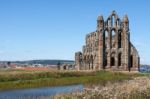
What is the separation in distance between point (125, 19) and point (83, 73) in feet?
91.1

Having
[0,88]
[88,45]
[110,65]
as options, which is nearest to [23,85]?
[0,88]

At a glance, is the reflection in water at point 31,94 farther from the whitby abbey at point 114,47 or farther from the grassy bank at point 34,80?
the whitby abbey at point 114,47

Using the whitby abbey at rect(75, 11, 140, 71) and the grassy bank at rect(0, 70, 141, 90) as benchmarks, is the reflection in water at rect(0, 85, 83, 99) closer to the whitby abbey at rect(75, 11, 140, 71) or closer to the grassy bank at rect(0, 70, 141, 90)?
the grassy bank at rect(0, 70, 141, 90)

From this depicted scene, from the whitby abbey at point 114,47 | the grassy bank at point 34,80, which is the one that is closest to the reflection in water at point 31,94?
the grassy bank at point 34,80

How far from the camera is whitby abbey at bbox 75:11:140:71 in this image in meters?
98.7

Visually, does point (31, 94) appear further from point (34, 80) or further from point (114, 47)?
point (114, 47)

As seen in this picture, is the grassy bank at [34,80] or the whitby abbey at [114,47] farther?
the whitby abbey at [114,47]

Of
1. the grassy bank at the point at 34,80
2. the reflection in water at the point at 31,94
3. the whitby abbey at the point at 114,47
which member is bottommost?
the reflection in water at the point at 31,94

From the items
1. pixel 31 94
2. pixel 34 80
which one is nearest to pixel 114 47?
pixel 34 80

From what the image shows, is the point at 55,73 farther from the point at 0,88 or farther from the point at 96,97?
the point at 96,97

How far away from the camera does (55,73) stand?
68875mm

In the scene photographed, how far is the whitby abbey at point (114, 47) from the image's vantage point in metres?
98.7

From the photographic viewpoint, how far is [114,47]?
327 feet

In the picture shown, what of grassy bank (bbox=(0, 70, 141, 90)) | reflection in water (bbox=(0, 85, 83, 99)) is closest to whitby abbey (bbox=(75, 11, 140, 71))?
grassy bank (bbox=(0, 70, 141, 90))
